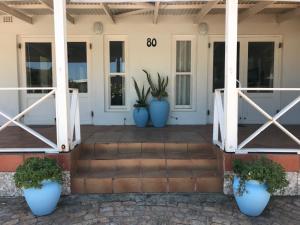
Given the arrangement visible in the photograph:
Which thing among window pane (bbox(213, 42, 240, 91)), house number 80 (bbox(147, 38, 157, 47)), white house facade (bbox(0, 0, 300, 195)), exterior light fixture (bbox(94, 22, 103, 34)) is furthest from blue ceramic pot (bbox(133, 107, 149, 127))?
exterior light fixture (bbox(94, 22, 103, 34))

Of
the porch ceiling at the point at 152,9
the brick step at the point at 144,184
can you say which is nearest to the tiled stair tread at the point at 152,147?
the brick step at the point at 144,184

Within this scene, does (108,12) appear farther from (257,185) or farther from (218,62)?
(257,185)

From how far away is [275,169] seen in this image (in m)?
3.31

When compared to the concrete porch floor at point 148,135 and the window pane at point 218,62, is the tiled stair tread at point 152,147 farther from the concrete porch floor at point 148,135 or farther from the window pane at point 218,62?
the window pane at point 218,62

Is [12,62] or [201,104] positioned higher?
[12,62]

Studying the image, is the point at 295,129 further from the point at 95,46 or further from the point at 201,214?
the point at 95,46

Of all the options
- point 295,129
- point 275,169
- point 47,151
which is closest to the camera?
point 275,169

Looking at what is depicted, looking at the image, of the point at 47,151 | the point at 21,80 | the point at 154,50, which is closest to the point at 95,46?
the point at 154,50

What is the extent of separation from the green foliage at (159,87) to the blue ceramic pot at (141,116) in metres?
0.39

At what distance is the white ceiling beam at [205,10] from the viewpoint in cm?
488

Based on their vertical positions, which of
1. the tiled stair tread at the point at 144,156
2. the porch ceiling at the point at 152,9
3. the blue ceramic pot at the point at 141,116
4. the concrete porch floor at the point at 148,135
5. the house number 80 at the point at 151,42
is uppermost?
the porch ceiling at the point at 152,9

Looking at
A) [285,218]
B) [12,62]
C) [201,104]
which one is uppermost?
[12,62]

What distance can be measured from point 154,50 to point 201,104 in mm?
1529

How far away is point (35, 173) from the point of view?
3303 millimetres
